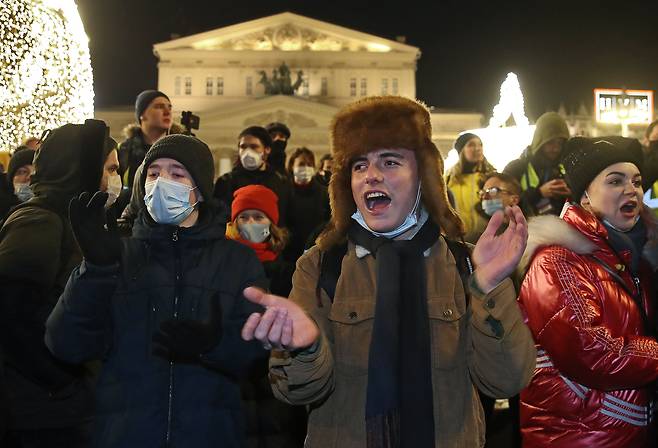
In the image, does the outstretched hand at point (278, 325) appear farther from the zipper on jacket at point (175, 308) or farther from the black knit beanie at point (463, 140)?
the black knit beanie at point (463, 140)

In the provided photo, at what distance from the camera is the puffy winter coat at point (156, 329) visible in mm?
2221

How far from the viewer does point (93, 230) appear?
2104 mm

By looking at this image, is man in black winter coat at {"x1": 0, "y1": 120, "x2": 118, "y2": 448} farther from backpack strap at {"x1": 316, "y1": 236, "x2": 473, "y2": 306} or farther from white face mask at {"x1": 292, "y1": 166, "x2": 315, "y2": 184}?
white face mask at {"x1": 292, "y1": 166, "x2": 315, "y2": 184}

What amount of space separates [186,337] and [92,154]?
1.28 metres

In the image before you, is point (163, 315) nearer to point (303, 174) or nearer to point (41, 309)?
point (41, 309)

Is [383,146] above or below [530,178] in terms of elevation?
above

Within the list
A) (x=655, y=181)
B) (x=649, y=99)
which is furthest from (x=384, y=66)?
(x=655, y=181)

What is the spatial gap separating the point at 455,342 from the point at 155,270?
3.65 feet

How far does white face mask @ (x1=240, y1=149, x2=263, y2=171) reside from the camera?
5.25 m

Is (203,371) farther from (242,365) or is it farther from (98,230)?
(98,230)

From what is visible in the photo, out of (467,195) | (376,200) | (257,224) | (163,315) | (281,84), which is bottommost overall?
(281,84)

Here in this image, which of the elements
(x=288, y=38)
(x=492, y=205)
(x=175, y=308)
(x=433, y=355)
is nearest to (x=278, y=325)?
(x=433, y=355)

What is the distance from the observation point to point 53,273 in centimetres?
272

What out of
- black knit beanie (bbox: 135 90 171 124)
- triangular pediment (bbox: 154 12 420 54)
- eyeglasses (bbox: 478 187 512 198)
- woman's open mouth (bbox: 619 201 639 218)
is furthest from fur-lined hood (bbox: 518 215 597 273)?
triangular pediment (bbox: 154 12 420 54)
